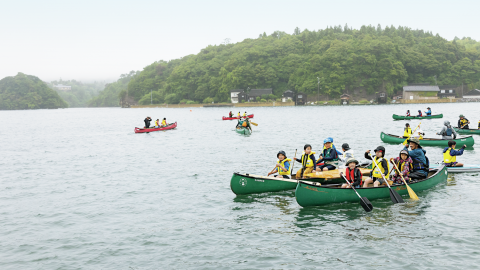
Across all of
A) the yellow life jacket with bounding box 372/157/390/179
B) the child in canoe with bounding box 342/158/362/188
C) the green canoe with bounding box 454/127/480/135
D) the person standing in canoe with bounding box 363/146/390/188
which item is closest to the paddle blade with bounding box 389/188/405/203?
the person standing in canoe with bounding box 363/146/390/188

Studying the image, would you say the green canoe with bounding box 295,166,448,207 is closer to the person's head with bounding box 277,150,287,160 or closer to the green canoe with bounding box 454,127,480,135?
the person's head with bounding box 277,150,287,160

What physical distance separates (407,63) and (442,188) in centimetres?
15351

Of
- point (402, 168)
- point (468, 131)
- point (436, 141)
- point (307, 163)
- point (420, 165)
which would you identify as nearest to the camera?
point (402, 168)

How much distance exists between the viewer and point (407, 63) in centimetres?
15562

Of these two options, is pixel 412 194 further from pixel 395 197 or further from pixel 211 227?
pixel 211 227

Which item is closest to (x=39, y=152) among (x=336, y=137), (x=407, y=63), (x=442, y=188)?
(x=336, y=137)

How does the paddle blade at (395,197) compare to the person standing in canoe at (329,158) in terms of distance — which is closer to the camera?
the paddle blade at (395,197)

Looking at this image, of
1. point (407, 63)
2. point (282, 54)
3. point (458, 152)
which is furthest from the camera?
point (282, 54)

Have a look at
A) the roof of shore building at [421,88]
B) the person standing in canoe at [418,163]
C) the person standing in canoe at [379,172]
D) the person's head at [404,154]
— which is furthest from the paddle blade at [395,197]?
the roof of shore building at [421,88]

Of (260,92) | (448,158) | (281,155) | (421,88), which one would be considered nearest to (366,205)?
(281,155)

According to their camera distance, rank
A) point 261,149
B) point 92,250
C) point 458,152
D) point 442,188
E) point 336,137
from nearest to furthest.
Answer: point 92,250
point 442,188
point 458,152
point 261,149
point 336,137

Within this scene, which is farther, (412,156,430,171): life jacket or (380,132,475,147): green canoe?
(380,132,475,147): green canoe

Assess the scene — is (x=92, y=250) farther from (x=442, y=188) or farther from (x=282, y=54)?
(x=282, y=54)

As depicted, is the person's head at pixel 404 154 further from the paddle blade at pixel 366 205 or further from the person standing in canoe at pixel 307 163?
the person standing in canoe at pixel 307 163
